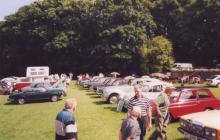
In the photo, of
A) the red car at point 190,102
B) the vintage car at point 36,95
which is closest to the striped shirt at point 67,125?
the red car at point 190,102

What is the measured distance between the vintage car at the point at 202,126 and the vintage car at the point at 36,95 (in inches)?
759

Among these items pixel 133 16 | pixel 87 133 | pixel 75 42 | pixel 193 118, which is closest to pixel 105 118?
pixel 87 133

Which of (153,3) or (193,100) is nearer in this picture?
(193,100)

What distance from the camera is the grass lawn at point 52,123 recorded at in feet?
56.2

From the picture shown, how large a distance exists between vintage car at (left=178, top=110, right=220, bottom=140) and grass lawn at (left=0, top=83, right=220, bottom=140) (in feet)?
7.73

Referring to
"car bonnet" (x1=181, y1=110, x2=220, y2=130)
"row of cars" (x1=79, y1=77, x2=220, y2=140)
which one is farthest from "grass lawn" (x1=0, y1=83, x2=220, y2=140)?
"car bonnet" (x1=181, y1=110, x2=220, y2=130)

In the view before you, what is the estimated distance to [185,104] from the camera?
62.0ft

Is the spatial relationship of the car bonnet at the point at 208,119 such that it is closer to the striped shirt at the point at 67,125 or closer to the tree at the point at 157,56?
the striped shirt at the point at 67,125

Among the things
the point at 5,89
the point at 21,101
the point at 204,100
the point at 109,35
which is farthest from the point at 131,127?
the point at 109,35

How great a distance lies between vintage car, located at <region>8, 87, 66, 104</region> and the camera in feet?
105

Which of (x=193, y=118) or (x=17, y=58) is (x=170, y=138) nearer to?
(x=193, y=118)

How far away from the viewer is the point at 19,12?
76750 mm

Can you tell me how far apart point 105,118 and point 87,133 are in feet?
14.2

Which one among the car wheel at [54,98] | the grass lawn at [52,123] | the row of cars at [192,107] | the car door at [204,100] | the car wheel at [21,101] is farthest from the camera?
the car wheel at [54,98]
